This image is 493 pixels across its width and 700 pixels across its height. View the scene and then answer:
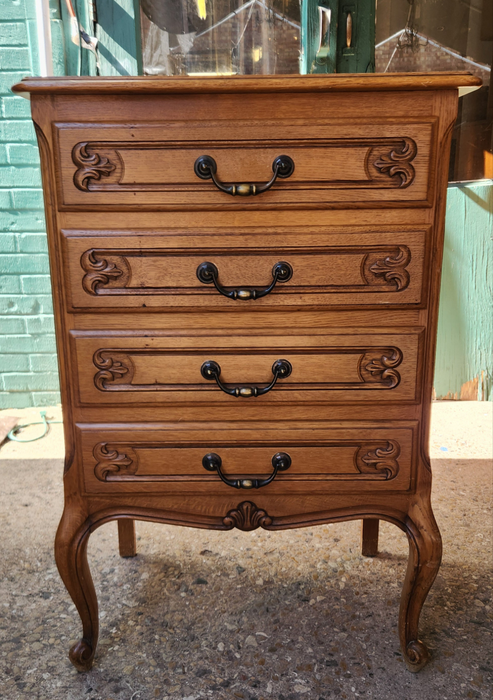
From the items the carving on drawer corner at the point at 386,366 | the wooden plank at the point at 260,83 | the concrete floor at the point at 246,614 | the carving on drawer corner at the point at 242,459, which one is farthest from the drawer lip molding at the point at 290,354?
the concrete floor at the point at 246,614

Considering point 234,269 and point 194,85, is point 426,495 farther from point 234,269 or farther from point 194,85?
point 194,85

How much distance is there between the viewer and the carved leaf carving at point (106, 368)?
111 cm

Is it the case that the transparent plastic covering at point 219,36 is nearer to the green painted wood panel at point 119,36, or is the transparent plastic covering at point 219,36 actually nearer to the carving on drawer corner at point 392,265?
the green painted wood panel at point 119,36

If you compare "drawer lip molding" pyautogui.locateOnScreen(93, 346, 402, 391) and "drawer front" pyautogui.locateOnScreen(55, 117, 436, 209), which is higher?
"drawer front" pyautogui.locateOnScreen(55, 117, 436, 209)

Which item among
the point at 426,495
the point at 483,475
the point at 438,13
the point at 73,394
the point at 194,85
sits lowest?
the point at 483,475

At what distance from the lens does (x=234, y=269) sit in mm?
1076

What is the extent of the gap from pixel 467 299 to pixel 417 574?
1.86 metres

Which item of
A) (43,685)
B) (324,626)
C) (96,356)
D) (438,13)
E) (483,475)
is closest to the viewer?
(96,356)

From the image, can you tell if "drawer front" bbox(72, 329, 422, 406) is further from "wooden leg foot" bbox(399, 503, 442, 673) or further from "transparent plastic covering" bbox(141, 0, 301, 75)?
"transparent plastic covering" bbox(141, 0, 301, 75)

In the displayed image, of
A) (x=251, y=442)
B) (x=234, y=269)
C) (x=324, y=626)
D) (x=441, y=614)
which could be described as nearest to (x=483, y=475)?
(x=441, y=614)

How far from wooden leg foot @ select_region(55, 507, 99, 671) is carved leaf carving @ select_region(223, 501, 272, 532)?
0.98 ft

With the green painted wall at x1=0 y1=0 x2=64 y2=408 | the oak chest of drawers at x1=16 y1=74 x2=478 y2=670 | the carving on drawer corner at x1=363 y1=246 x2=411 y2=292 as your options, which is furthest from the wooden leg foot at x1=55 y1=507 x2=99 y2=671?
the green painted wall at x1=0 y1=0 x2=64 y2=408

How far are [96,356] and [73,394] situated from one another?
92mm

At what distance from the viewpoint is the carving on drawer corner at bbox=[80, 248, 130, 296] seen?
1.07 metres
